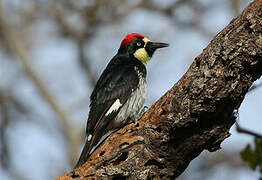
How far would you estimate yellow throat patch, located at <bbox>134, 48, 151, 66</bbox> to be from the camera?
19.9 feet

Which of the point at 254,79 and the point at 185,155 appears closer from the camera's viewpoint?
the point at 254,79

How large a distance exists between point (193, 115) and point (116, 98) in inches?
67.5

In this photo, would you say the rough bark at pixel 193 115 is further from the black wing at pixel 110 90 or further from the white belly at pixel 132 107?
the white belly at pixel 132 107

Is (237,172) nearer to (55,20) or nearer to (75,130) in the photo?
(75,130)

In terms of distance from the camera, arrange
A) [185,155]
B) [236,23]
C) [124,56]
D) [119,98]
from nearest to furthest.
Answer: [236,23] → [185,155] → [119,98] → [124,56]

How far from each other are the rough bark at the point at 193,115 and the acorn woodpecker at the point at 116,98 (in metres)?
0.75

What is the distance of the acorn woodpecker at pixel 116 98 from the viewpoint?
4.87 m

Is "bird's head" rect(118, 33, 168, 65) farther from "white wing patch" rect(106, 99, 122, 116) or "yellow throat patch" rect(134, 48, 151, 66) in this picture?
"white wing patch" rect(106, 99, 122, 116)

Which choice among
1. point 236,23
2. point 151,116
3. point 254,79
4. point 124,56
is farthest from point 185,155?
point 124,56

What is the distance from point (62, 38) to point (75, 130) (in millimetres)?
2883

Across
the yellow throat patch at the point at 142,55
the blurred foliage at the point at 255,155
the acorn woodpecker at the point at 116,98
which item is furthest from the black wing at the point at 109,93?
the blurred foliage at the point at 255,155

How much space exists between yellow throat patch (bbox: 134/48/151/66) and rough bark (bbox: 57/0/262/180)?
2126mm

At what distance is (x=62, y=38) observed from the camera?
47.3ft

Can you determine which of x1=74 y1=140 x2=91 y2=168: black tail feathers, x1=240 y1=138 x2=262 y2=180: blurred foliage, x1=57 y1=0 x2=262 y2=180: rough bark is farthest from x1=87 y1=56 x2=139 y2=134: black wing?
x1=240 y1=138 x2=262 y2=180: blurred foliage
